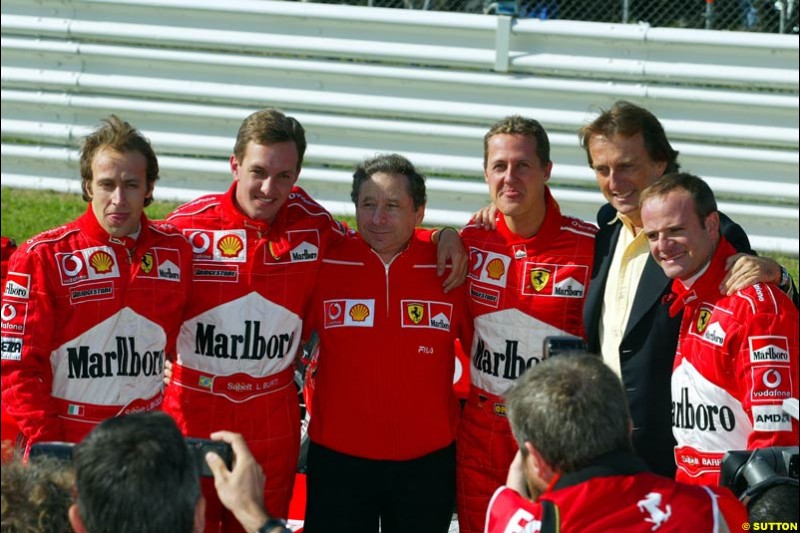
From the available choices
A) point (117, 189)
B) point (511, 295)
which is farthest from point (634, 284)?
point (117, 189)

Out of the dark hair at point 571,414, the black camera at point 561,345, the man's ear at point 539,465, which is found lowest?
the man's ear at point 539,465

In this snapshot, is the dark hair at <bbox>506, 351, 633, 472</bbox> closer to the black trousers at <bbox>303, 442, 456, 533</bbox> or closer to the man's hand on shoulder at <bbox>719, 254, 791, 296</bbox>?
the man's hand on shoulder at <bbox>719, 254, 791, 296</bbox>

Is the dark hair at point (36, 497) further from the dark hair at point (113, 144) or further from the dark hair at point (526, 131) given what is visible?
the dark hair at point (526, 131)

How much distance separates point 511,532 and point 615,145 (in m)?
2.11

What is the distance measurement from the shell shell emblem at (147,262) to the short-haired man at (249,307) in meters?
0.20

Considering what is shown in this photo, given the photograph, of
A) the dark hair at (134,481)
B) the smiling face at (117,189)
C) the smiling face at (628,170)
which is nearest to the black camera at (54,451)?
the dark hair at (134,481)

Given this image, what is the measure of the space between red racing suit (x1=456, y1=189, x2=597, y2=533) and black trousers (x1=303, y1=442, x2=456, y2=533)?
0.43 feet

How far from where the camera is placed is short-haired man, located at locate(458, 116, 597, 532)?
14.8 ft

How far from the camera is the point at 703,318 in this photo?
4.00 metres

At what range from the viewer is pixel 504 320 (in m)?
4.52

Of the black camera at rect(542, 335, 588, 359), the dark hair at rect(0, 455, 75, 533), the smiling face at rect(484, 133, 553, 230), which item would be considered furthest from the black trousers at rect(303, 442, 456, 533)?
the dark hair at rect(0, 455, 75, 533)

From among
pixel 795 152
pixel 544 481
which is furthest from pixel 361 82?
pixel 544 481

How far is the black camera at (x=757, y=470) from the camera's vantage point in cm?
318

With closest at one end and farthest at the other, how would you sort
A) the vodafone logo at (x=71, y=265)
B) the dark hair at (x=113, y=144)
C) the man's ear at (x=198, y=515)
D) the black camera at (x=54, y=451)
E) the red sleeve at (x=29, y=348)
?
the man's ear at (x=198, y=515), the black camera at (x=54, y=451), the red sleeve at (x=29, y=348), the vodafone logo at (x=71, y=265), the dark hair at (x=113, y=144)
